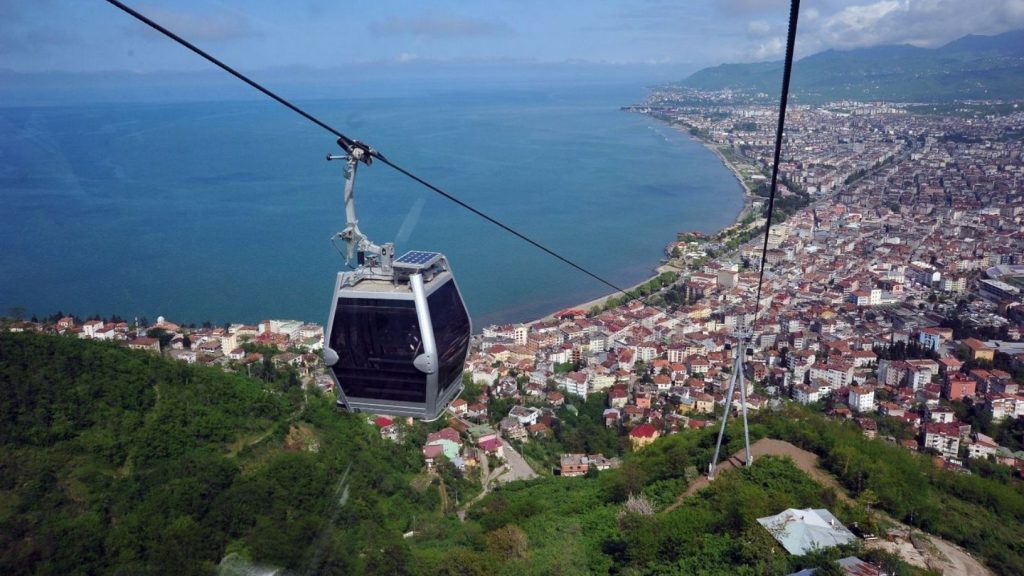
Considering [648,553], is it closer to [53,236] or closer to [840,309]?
[840,309]

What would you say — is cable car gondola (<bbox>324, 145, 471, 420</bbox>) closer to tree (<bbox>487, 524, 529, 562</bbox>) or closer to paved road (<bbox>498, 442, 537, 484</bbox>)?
tree (<bbox>487, 524, 529, 562</bbox>)

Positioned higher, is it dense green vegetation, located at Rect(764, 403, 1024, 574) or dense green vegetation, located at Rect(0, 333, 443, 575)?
dense green vegetation, located at Rect(764, 403, 1024, 574)

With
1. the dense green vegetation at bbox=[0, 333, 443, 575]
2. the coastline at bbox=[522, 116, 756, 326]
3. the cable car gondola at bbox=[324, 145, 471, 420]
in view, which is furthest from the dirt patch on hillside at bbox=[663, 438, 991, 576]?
the coastline at bbox=[522, 116, 756, 326]

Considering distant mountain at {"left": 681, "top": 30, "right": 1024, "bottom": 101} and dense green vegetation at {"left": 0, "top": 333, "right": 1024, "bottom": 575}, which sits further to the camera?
distant mountain at {"left": 681, "top": 30, "right": 1024, "bottom": 101}

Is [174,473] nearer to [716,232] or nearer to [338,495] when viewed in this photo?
[338,495]

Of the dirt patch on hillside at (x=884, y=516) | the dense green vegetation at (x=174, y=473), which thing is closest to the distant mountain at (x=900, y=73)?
the dirt patch on hillside at (x=884, y=516)

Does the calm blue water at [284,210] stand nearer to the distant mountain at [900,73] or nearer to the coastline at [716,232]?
the coastline at [716,232]
